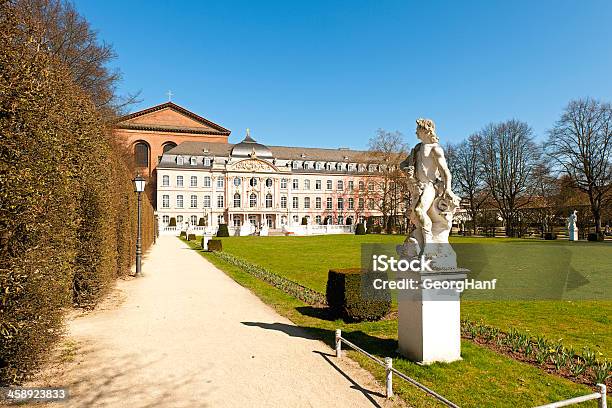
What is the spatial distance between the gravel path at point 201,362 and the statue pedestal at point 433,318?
86cm

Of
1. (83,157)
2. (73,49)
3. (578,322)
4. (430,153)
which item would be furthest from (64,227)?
(73,49)

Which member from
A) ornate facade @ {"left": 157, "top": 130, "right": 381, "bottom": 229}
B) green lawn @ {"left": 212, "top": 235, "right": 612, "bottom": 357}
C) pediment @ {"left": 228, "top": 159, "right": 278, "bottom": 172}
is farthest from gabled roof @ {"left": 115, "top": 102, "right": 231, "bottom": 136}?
green lawn @ {"left": 212, "top": 235, "right": 612, "bottom": 357}

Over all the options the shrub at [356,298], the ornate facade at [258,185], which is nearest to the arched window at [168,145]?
the ornate facade at [258,185]

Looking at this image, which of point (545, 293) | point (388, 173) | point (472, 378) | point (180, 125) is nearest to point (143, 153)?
point (180, 125)

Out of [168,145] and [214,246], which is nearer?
[214,246]

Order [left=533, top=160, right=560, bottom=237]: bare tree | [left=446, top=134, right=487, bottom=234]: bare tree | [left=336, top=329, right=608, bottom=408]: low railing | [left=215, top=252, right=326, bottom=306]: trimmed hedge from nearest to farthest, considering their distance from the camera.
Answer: [left=336, top=329, right=608, bottom=408]: low railing
[left=215, top=252, right=326, bottom=306]: trimmed hedge
[left=533, top=160, right=560, bottom=237]: bare tree
[left=446, top=134, right=487, bottom=234]: bare tree

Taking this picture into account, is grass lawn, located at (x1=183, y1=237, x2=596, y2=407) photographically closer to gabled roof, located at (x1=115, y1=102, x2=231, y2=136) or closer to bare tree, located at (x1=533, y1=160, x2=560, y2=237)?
bare tree, located at (x1=533, y1=160, x2=560, y2=237)

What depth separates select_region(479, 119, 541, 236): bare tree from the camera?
39594mm

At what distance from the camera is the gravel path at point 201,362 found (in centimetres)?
423

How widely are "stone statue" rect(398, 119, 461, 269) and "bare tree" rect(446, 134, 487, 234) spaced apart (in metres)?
41.2

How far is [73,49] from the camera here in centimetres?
1761

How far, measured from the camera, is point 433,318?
5.04 m

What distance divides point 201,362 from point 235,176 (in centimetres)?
5562

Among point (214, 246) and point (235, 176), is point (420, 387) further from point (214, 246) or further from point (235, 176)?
point (235, 176)
